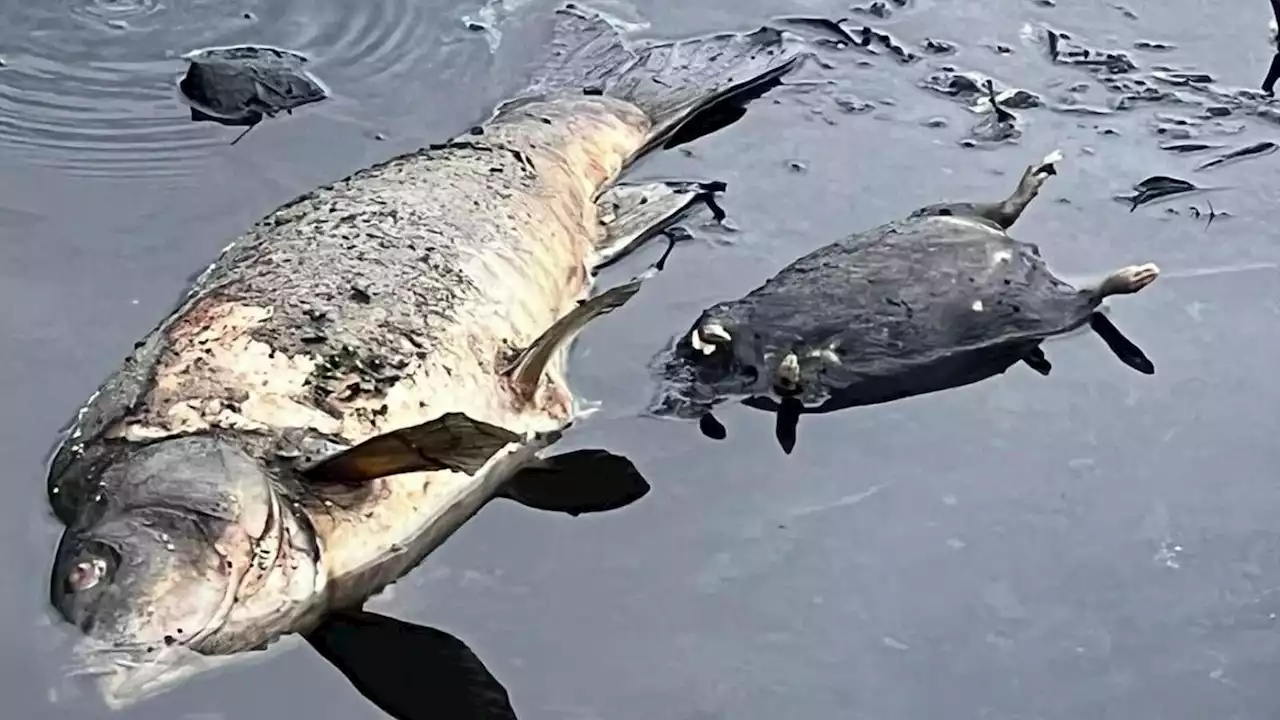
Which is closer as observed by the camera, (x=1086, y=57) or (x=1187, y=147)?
(x=1187, y=147)

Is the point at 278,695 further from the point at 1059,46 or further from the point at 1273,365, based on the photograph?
the point at 1059,46

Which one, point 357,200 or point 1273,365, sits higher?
point 357,200

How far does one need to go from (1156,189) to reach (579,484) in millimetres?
2240

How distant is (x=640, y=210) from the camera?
482 cm

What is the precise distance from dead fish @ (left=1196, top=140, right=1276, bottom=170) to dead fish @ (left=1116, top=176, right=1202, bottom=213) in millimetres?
149

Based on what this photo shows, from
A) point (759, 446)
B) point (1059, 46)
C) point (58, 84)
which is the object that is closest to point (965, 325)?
point (759, 446)

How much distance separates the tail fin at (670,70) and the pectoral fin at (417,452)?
191 cm

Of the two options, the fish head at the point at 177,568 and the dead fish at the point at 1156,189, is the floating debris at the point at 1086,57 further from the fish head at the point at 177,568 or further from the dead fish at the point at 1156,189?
the fish head at the point at 177,568

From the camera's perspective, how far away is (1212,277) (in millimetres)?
4738

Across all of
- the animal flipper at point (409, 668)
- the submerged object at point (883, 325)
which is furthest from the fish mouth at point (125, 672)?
the submerged object at point (883, 325)

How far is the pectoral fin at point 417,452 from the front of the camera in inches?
135

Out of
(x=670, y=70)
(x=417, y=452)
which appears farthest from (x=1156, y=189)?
(x=417, y=452)

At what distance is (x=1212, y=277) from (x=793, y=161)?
50.9 inches

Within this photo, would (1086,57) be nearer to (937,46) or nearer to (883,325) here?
(937,46)
